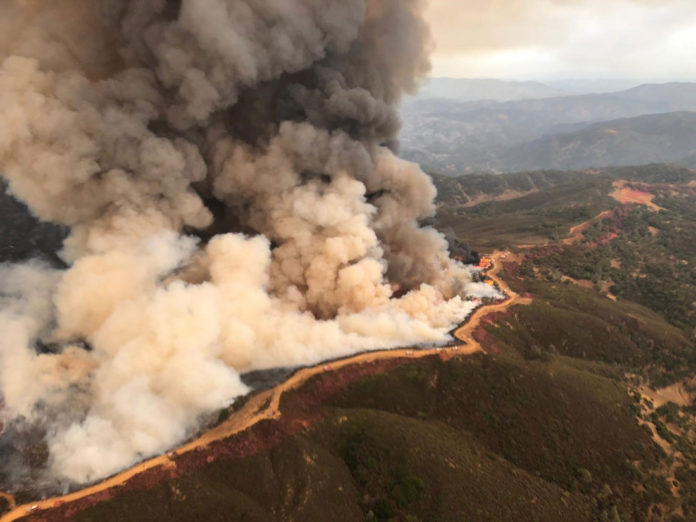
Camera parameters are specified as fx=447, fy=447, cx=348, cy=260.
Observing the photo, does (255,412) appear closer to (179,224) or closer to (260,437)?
(260,437)

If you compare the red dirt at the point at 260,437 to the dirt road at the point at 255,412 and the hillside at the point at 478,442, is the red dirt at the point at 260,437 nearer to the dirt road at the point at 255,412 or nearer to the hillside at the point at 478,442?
the hillside at the point at 478,442

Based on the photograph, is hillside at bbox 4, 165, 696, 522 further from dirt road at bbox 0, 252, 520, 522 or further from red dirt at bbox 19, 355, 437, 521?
dirt road at bbox 0, 252, 520, 522

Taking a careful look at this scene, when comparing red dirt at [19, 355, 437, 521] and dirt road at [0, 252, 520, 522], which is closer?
dirt road at [0, 252, 520, 522]

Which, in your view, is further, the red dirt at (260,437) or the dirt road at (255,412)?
the red dirt at (260,437)

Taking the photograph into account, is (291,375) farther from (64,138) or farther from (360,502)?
(64,138)

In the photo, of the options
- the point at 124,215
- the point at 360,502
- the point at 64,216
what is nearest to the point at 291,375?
the point at 360,502

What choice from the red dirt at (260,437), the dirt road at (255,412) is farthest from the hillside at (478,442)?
the dirt road at (255,412)

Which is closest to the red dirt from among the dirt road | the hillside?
the hillside
